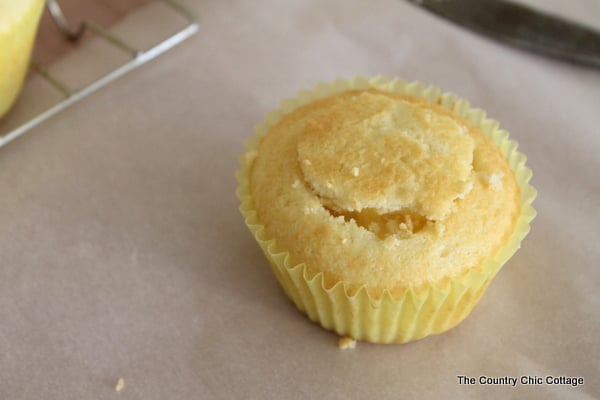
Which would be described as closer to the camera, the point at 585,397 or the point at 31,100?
the point at 585,397

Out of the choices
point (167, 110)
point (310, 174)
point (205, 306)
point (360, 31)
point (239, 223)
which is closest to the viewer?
point (310, 174)

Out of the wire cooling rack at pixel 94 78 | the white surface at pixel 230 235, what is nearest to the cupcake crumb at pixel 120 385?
the white surface at pixel 230 235

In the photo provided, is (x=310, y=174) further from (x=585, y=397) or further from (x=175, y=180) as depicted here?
(x=585, y=397)

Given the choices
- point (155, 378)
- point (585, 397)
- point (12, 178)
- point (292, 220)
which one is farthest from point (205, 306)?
point (585, 397)

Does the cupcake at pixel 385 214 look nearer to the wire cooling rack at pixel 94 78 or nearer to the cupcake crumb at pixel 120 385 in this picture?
the cupcake crumb at pixel 120 385

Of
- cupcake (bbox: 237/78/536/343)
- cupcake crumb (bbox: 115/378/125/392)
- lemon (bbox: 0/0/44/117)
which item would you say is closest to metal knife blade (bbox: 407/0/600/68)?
cupcake (bbox: 237/78/536/343)

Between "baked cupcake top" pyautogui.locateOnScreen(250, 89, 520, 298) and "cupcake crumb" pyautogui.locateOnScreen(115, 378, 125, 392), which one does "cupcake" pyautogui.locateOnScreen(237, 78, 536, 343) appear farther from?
"cupcake crumb" pyautogui.locateOnScreen(115, 378, 125, 392)

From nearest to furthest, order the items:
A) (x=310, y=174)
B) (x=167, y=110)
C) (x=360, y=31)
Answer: (x=310, y=174)
(x=167, y=110)
(x=360, y=31)
